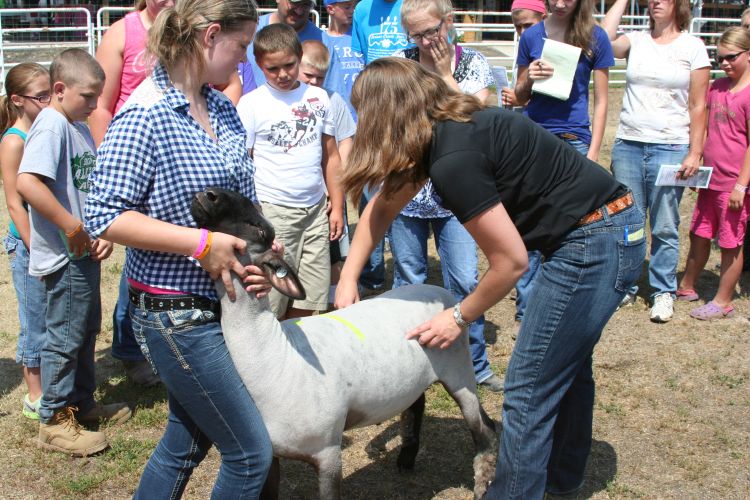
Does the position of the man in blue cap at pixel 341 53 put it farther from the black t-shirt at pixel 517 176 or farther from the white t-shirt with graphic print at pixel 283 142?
the black t-shirt at pixel 517 176

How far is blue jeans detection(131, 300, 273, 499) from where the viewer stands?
275 centimetres

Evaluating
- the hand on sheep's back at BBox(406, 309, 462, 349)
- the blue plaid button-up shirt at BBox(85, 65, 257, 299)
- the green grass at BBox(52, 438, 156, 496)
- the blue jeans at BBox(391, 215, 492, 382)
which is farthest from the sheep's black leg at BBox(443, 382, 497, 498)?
the green grass at BBox(52, 438, 156, 496)

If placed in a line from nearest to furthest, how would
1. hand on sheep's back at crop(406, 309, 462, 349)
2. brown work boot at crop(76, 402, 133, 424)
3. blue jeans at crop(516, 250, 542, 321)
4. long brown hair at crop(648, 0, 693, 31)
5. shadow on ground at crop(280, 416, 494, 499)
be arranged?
hand on sheep's back at crop(406, 309, 462, 349) < shadow on ground at crop(280, 416, 494, 499) < brown work boot at crop(76, 402, 133, 424) < blue jeans at crop(516, 250, 542, 321) < long brown hair at crop(648, 0, 693, 31)

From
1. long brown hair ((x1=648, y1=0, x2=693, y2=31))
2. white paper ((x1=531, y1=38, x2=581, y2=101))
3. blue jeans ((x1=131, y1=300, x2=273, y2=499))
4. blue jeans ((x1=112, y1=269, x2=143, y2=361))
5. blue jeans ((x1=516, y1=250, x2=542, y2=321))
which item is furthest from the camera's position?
long brown hair ((x1=648, y1=0, x2=693, y2=31))

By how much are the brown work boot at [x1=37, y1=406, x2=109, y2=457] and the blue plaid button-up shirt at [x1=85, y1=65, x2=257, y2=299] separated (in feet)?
6.55

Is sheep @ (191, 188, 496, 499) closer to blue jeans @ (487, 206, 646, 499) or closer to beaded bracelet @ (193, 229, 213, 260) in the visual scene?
beaded bracelet @ (193, 229, 213, 260)

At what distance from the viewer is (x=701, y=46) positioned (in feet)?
21.5

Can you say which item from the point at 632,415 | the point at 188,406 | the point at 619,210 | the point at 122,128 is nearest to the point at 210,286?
the point at 188,406

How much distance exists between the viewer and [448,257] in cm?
500

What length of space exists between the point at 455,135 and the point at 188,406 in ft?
4.52

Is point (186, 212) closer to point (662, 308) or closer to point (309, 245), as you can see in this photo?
point (309, 245)

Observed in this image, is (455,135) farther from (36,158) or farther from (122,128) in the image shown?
(36,158)

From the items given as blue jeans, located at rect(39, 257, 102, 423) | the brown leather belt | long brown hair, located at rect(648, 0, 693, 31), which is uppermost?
long brown hair, located at rect(648, 0, 693, 31)

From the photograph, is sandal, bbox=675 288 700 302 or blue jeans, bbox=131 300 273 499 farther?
sandal, bbox=675 288 700 302
